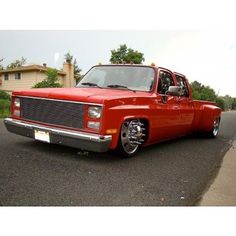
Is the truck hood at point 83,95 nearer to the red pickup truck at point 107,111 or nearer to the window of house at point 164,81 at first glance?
the red pickup truck at point 107,111

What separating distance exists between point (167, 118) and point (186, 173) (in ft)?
5.28

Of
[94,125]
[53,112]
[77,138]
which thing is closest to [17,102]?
[53,112]

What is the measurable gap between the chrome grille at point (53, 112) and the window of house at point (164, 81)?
6.45ft

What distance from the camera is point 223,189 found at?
12.9 feet

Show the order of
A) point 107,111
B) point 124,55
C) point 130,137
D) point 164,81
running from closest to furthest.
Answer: point 107,111, point 130,137, point 164,81, point 124,55

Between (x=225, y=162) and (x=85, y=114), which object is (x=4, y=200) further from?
(x=225, y=162)

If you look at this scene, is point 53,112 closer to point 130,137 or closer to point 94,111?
point 94,111

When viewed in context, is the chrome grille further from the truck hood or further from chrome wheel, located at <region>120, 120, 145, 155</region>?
chrome wheel, located at <region>120, 120, 145, 155</region>

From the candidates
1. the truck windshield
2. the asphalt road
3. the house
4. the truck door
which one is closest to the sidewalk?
the asphalt road

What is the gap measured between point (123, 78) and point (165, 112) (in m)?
1.01

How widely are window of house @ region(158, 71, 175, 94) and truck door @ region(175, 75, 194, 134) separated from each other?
480 mm

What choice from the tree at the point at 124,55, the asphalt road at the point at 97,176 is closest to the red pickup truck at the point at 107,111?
the asphalt road at the point at 97,176

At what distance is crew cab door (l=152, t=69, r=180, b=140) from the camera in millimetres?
5699

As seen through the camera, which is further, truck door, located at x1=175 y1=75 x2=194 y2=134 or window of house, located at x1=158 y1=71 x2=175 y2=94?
truck door, located at x1=175 y1=75 x2=194 y2=134
